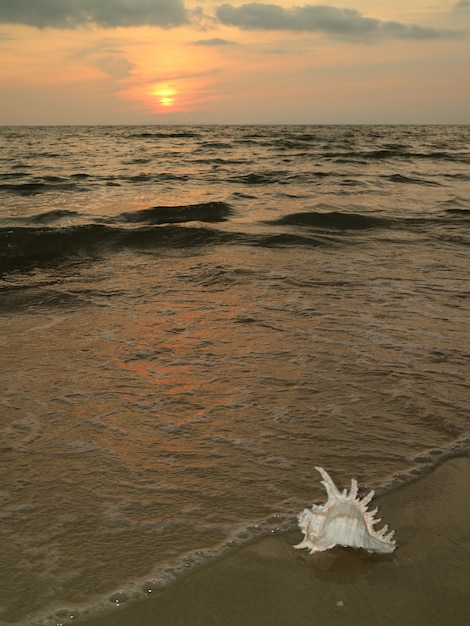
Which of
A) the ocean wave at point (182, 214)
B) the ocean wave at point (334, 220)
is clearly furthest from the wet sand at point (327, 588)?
the ocean wave at point (182, 214)

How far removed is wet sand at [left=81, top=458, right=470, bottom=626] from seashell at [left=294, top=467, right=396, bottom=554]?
52 mm

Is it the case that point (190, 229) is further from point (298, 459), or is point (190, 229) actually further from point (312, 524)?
point (312, 524)

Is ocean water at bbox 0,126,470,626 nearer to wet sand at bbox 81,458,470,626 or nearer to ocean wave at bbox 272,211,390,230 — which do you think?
wet sand at bbox 81,458,470,626

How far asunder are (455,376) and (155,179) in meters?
14.0


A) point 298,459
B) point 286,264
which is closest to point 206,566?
point 298,459

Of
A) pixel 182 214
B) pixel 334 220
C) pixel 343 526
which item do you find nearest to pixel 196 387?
pixel 343 526

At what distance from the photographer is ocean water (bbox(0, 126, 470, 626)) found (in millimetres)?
2297

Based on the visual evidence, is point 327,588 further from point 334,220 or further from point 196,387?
point 334,220

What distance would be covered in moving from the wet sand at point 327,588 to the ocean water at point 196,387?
0.10 metres

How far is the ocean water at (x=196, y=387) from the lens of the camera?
2.30 meters

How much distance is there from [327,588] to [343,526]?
0.69 ft

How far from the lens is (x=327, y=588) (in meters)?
2.01

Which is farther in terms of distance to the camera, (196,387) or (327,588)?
(196,387)

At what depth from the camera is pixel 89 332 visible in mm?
4672
